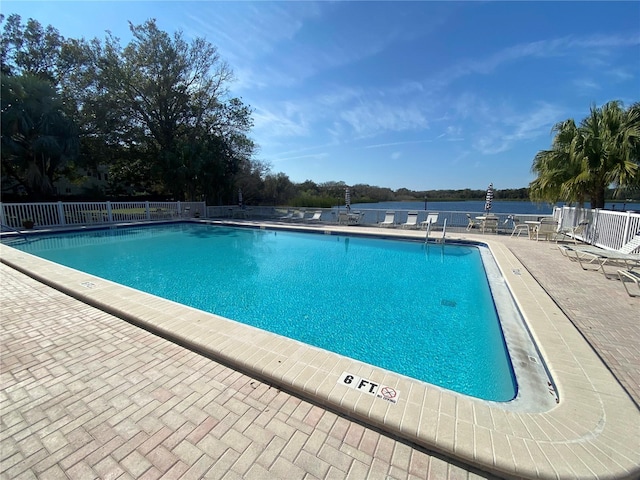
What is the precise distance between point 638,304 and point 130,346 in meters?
6.34

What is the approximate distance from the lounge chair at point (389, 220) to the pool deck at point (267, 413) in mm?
10092

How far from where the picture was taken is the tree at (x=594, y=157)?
23.0 feet

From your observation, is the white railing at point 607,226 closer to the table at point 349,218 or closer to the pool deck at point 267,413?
the pool deck at point 267,413

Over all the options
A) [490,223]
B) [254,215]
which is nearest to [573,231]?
[490,223]

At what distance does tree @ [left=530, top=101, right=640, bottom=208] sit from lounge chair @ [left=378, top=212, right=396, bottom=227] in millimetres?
5648

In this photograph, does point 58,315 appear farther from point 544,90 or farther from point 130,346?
point 544,90

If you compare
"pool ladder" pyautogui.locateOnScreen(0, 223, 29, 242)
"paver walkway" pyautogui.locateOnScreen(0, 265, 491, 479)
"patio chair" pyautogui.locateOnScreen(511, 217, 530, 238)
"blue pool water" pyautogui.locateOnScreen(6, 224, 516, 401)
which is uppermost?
"patio chair" pyautogui.locateOnScreen(511, 217, 530, 238)

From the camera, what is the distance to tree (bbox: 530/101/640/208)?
700 cm

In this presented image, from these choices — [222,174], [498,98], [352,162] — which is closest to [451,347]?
[498,98]

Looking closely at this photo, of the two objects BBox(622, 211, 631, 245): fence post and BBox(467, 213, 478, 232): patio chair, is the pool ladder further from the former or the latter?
BBox(622, 211, 631, 245): fence post

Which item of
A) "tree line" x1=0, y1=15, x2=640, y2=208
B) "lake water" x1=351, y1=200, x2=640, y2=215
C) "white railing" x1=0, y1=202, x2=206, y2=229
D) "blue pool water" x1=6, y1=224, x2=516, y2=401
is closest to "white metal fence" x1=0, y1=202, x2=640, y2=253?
"white railing" x1=0, y1=202, x2=206, y2=229

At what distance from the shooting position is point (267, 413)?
1833 mm

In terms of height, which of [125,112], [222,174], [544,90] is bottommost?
[222,174]

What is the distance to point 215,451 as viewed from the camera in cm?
153
